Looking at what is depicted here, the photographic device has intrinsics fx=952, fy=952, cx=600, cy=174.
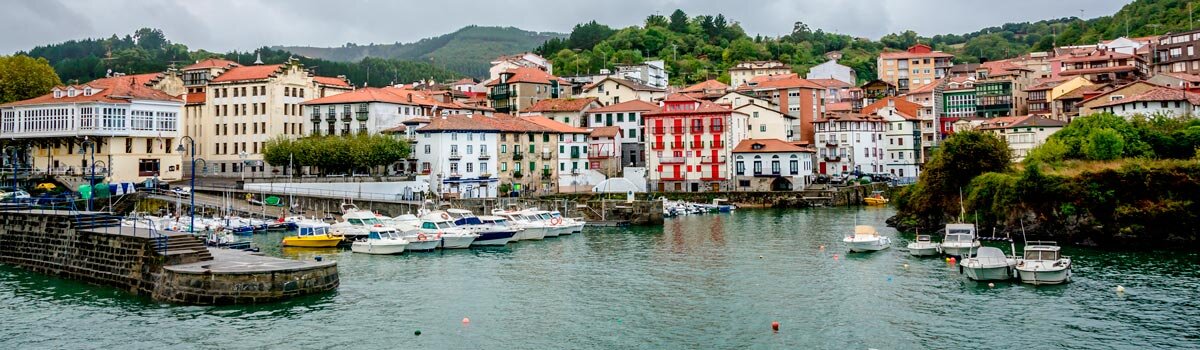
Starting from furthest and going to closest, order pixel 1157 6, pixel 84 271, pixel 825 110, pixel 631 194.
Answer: pixel 1157 6 < pixel 825 110 < pixel 631 194 < pixel 84 271

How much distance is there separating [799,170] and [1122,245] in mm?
43472

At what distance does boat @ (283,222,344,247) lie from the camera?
5069 centimetres

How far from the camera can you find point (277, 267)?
32.2 meters

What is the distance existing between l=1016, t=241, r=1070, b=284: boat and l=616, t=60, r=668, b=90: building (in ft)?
272

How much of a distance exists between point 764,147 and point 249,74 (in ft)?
159

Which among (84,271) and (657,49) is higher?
(657,49)

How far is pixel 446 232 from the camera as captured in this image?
168 feet

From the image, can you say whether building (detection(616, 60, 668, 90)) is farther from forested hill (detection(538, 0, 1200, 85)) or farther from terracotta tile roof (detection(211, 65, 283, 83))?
terracotta tile roof (detection(211, 65, 283, 83))

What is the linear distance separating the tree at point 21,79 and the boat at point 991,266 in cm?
8139

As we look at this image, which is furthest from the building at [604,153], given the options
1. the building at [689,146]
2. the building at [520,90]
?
the building at [520,90]

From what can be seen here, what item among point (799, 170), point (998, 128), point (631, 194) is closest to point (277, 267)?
point (631, 194)

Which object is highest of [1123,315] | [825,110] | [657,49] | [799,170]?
[657,49]

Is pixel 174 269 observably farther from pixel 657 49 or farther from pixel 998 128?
pixel 657 49

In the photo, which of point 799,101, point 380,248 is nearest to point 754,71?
point 799,101
